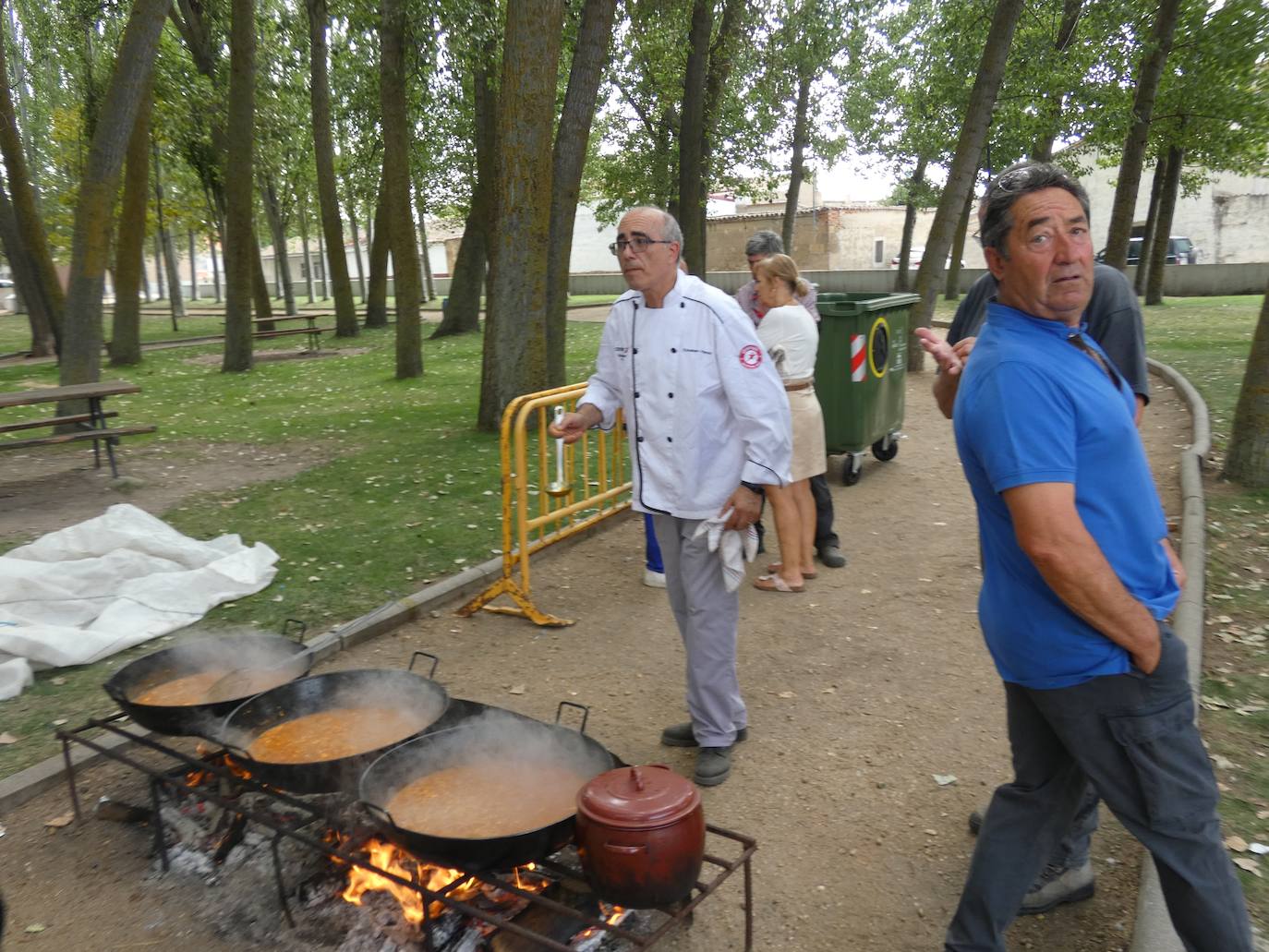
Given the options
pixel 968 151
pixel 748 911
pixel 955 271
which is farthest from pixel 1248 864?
pixel 955 271

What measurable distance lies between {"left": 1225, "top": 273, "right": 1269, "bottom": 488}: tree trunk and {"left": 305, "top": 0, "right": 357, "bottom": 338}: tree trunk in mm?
17632

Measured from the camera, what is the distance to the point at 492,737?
3352 millimetres

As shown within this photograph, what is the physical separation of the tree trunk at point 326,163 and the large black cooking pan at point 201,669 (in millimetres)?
17940

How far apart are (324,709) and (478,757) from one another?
2.49 ft

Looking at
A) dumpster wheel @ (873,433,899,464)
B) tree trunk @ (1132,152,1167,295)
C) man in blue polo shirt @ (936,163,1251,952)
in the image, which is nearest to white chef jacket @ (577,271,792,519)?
man in blue polo shirt @ (936,163,1251,952)

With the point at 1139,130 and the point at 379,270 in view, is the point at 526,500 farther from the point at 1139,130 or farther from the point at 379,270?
the point at 379,270

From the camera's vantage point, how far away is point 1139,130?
611 inches

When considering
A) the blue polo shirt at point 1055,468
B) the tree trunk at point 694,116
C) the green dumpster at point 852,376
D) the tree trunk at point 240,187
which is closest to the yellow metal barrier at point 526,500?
the green dumpster at point 852,376

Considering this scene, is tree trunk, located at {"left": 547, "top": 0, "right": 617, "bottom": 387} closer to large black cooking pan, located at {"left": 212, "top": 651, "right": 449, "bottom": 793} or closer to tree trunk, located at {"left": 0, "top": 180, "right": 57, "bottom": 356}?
large black cooking pan, located at {"left": 212, "top": 651, "right": 449, "bottom": 793}

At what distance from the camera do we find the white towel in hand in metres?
3.75

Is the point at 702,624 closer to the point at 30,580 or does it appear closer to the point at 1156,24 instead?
the point at 30,580

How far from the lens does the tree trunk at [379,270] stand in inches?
882

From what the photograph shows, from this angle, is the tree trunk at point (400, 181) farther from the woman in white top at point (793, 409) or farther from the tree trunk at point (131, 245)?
the woman in white top at point (793, 409)

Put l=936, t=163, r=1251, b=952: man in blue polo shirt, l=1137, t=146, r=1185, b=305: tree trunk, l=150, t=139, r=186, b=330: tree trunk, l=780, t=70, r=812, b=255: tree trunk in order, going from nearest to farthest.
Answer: l=936, t=163, r=1251, b=952: man in blue polo shirt < l=1137, t=146, r=1185, b=305: tree trunk < l=150, t=139, r=186, b=330: tree trunk < l=780, t=70, r=812, b=255: tree trunk
